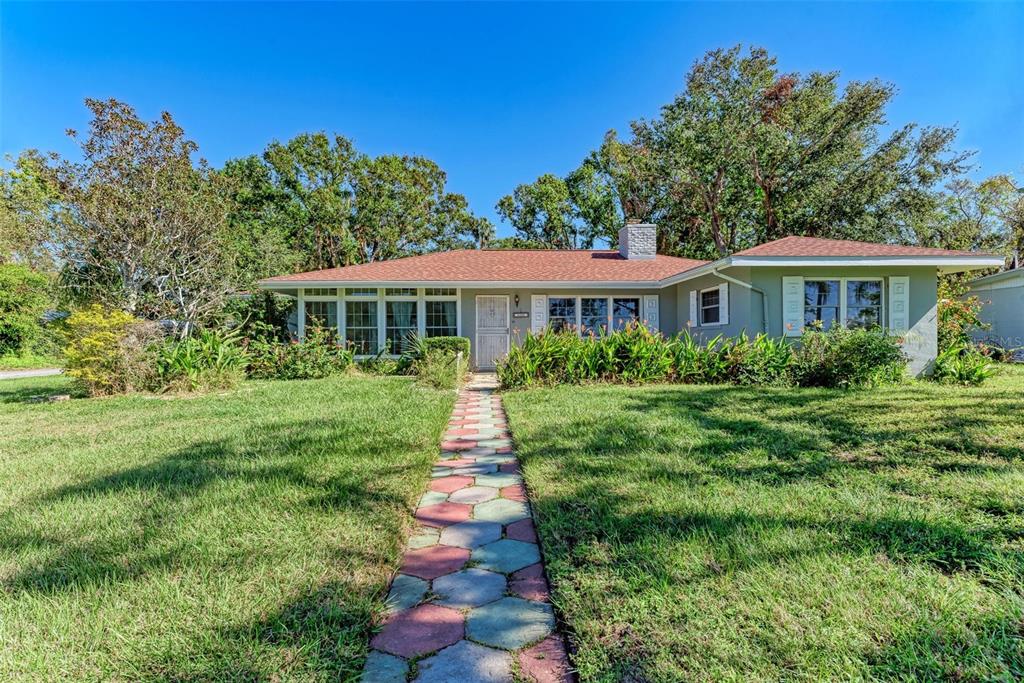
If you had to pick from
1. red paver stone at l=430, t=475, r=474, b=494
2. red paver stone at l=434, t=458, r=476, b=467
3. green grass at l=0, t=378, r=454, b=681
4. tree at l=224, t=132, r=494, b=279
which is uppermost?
tree at l=224, t=132, r=494, b=279

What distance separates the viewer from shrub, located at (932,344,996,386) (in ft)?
27.0

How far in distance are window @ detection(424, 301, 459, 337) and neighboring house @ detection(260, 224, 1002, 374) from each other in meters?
0.03

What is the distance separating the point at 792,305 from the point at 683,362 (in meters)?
2.95

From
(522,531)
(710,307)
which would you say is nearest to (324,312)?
(710,307)

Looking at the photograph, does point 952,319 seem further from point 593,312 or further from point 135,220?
point 135,220

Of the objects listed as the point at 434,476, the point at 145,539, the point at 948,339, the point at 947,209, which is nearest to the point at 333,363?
the point at 434,476

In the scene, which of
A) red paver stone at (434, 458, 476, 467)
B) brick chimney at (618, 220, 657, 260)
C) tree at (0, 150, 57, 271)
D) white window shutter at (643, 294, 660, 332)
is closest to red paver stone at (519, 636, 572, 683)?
red paver stone at (434, 458, 476, 467)

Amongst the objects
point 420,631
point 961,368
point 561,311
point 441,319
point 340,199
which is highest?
point 340,199

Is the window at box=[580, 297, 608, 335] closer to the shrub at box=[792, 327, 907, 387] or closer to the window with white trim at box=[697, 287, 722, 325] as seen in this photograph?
the window with white trim at box=[697, 287, 722, 325]

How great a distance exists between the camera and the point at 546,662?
159 cm

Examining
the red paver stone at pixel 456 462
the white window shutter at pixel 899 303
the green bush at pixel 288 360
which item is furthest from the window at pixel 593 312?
the red paver stone at pixel 456 462

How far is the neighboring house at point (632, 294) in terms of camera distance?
9445mm

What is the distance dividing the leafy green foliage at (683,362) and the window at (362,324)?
5077mm

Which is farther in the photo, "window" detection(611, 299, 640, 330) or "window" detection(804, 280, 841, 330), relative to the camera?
"window" detection(611, 299, 640, 330)
